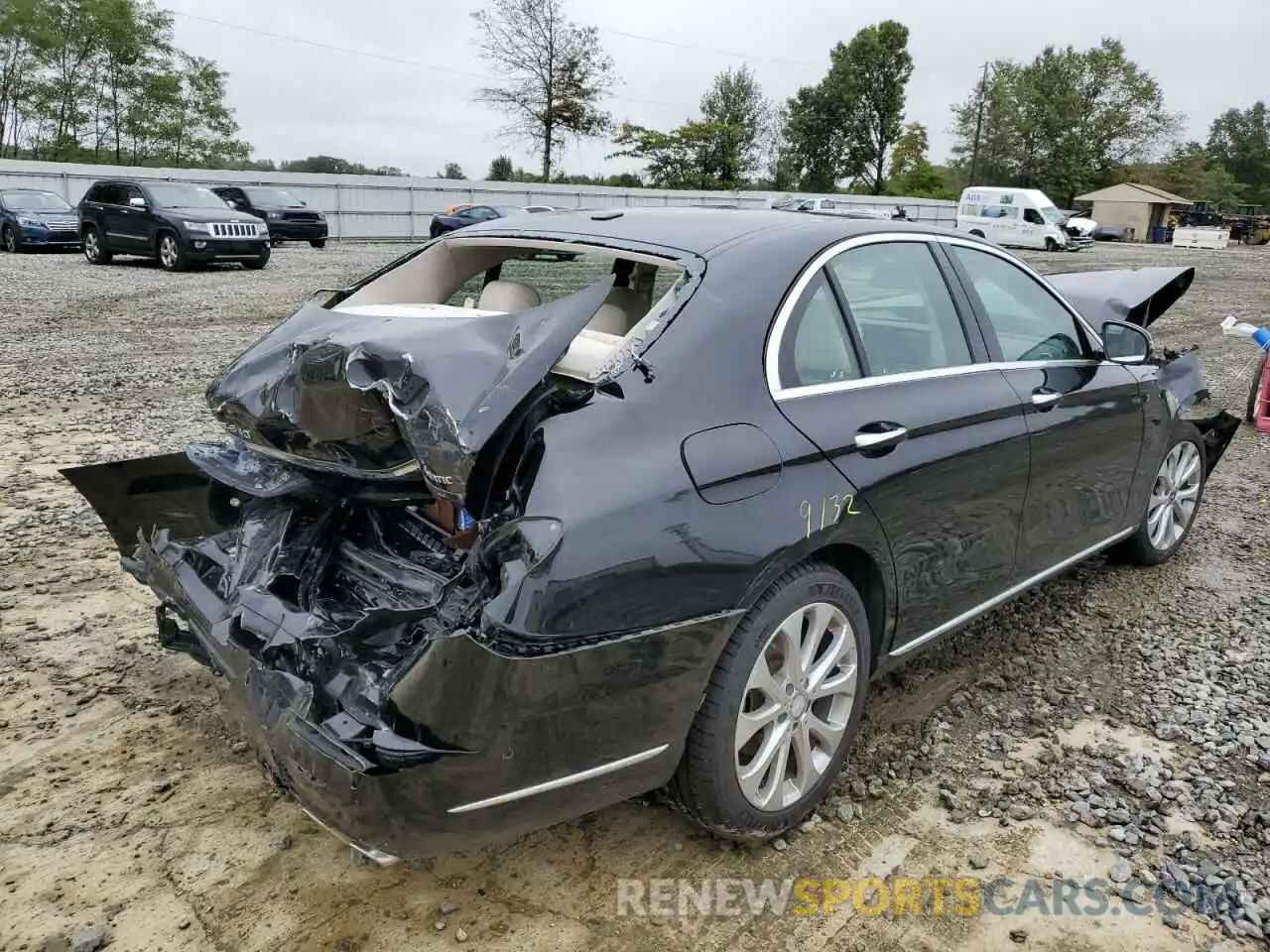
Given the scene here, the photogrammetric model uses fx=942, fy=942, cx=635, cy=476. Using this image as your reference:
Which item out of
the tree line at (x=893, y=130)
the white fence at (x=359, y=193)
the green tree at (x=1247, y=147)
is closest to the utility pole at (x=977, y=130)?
the tree line at (x=893, y=130)

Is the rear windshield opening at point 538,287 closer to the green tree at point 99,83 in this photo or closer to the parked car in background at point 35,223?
the parked car in background at point 35,223

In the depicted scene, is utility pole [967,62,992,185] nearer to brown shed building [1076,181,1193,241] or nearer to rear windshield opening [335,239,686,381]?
brown shed building [1076,181,1193,241]

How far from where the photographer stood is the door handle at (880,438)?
2619 mm

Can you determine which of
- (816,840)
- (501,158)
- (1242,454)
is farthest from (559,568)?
(501,158)

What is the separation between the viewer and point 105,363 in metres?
8.76

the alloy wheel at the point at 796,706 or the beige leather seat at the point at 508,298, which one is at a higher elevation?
the beige leather seat at the point at 508,298

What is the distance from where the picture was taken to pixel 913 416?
2830 mm

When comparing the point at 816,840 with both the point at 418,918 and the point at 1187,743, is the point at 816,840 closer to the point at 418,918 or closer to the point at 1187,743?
the point at 418,918

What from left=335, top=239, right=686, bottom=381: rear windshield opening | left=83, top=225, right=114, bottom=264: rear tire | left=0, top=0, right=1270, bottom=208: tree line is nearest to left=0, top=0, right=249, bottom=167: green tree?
left=0, top=0, right=1270, bottom=208: tree line

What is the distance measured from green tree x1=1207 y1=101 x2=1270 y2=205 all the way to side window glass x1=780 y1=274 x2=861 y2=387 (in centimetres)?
9603

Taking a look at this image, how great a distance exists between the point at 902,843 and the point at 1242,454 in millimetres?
5535

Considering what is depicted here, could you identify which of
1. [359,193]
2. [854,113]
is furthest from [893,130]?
[359,193]

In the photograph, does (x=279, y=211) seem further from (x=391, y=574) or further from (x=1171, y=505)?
(x=391, y=574)

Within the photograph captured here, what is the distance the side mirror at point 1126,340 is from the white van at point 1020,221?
1246 inches
